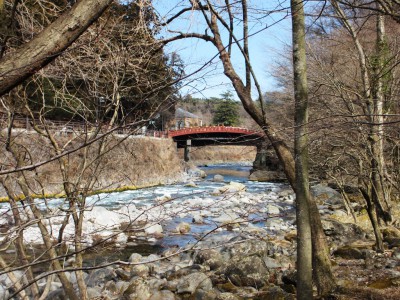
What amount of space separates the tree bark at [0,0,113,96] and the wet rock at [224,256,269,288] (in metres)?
5.35

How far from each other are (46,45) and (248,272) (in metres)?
5.53

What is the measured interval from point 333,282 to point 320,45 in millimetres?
7684

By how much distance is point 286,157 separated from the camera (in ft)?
15.0

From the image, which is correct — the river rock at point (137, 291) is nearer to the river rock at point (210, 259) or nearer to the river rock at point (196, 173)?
the river rock at point (210, 259)

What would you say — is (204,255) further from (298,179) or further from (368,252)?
(298,179)

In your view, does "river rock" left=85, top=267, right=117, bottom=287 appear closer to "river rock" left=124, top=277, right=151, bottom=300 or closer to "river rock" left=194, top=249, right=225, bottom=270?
"river rock" left=124, top=277, right=151, bottom=300

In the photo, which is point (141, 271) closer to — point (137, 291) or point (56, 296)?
point (137, 291)

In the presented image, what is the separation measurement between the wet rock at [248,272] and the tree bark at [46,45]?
5.35 m

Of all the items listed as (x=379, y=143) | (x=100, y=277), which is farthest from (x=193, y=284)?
(x=379, y=143)

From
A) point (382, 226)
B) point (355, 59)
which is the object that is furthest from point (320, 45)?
point (382, 226)

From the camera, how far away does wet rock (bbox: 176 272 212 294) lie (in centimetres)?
592

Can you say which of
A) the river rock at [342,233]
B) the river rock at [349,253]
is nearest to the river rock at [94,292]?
the river rock at [349,253]

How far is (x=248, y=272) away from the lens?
627cm

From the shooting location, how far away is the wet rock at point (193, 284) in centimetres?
592
